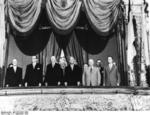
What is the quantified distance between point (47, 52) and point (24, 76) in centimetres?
90

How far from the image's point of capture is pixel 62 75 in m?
9.13

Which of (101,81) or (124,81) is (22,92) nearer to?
(101,81)

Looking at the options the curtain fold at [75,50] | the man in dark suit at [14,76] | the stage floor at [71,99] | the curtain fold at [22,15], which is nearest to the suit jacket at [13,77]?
the man in dark suit at [14,76]

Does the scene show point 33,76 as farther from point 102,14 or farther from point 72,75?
point 102,14

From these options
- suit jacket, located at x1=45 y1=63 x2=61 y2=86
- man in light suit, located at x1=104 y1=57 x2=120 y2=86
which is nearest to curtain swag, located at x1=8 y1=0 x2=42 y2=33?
suit jacket, located at x1=45 y1=63 x2=61 y2=86

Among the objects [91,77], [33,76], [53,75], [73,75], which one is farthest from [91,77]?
[33,76]

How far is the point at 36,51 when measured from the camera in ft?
32.9

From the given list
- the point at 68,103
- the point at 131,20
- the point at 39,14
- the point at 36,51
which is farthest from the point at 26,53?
the point at 131,20

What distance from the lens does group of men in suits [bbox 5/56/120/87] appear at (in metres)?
9.12

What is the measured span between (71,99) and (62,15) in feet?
6.80

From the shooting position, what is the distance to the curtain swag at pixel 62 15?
960cm

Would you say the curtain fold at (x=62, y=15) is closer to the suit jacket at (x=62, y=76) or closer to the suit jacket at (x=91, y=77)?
the suit jacket at (x=62, y=76)

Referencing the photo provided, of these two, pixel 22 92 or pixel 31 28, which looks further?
pixel 31 28

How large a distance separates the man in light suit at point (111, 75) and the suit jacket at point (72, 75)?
0.63 m
